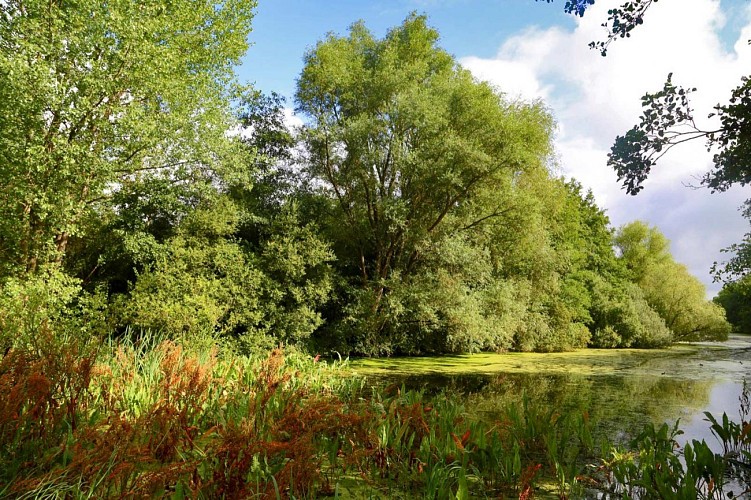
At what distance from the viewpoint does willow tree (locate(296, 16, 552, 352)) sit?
53.9 ft

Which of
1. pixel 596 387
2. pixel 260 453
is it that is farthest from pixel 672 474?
pixel 596 387

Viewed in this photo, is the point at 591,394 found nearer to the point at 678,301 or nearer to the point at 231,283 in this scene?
the point at 231,283

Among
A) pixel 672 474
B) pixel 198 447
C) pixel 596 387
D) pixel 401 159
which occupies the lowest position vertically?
pixel 596 387

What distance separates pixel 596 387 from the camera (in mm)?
10578

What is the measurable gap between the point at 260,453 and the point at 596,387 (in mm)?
9749

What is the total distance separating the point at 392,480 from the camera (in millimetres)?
3781

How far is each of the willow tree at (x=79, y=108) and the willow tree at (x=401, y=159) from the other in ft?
19.0

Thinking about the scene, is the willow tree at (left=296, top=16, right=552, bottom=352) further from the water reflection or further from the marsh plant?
the marsh plant

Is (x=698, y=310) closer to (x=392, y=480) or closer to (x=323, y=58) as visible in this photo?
(x=323, y=58)

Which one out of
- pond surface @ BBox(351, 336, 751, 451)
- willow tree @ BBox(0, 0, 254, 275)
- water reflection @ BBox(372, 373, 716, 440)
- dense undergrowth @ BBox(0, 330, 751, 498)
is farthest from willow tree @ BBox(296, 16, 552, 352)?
dense undergrowth @ BBox(0, 330, 751, 498)

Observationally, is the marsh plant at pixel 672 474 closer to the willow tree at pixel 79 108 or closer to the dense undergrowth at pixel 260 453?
the dense undergrowth at pixel 260 453

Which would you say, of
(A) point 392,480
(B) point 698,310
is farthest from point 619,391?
(B) point 698,310

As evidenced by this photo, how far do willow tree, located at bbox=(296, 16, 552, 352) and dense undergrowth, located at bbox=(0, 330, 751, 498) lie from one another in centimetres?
1196

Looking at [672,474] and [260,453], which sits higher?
[260,453]
